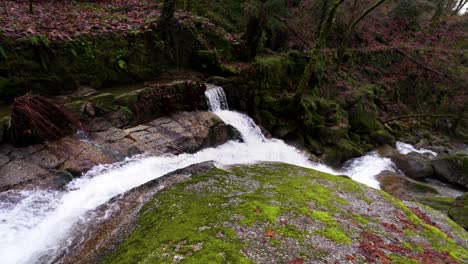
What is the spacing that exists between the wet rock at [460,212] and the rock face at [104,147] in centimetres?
846

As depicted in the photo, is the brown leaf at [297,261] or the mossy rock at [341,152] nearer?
the brown leaf at [297,261]

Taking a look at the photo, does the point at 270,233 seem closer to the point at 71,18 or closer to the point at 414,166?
the point at 71,18

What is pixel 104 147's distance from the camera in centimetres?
978

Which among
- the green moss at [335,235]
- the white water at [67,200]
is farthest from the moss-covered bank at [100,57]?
the green moss at [335,235]

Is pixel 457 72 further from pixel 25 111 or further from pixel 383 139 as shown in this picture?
pixel 25 111

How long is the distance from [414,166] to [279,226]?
1343 cm

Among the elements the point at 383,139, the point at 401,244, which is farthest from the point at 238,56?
the point at 401,244

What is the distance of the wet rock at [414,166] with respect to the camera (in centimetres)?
1648

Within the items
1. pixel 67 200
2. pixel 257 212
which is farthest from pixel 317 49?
pixel 67 200

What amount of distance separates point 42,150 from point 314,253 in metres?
7.92

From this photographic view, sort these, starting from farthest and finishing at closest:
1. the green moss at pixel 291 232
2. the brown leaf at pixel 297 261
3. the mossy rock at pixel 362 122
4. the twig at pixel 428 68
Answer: the twig at pixel 428 68
the mossy rock at pixel 362 122
the green moss at pixel 291 232
the brown leaf at pixel 297 261

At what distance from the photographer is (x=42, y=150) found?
29.0 ft

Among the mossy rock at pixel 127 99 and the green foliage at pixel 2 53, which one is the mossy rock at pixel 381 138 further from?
the green foliage at pixel 2 53

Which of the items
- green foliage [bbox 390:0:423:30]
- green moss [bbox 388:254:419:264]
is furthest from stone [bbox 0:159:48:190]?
green foliage [bbox 390:0:423:30]
